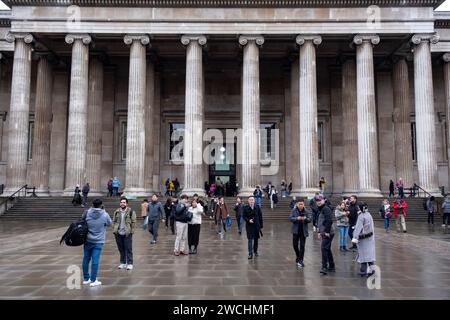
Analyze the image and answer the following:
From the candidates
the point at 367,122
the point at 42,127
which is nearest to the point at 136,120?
the point at 42,127

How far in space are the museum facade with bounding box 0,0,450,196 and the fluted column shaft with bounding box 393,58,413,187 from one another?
8cm

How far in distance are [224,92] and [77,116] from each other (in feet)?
41.6

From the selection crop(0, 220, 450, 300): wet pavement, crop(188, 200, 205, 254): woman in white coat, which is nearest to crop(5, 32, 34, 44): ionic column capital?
crop(0, 220, 450, 300): wet pavement

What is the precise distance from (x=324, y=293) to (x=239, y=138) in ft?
87.8

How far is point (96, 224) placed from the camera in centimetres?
838

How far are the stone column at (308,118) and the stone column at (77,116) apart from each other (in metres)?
14.4

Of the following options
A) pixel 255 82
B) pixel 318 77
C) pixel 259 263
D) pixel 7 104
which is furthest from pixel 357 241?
pixel 7 104

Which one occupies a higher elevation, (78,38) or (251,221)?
(78,38)

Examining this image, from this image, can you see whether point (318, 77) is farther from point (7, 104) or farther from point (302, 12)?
point (7, 104)

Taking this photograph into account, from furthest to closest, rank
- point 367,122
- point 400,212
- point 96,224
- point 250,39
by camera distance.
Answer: point 250,39 → point 367,122 → point 400,212 → point 96,224

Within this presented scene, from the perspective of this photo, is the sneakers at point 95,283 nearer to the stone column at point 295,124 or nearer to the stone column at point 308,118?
the stone column at point 308,118

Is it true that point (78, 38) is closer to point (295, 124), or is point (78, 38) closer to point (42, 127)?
point (42, 127)

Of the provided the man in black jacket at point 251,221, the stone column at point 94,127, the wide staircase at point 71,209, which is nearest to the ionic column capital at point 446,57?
the wide staircase at point 71,209

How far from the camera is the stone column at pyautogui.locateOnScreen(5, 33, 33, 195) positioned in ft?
91.9
